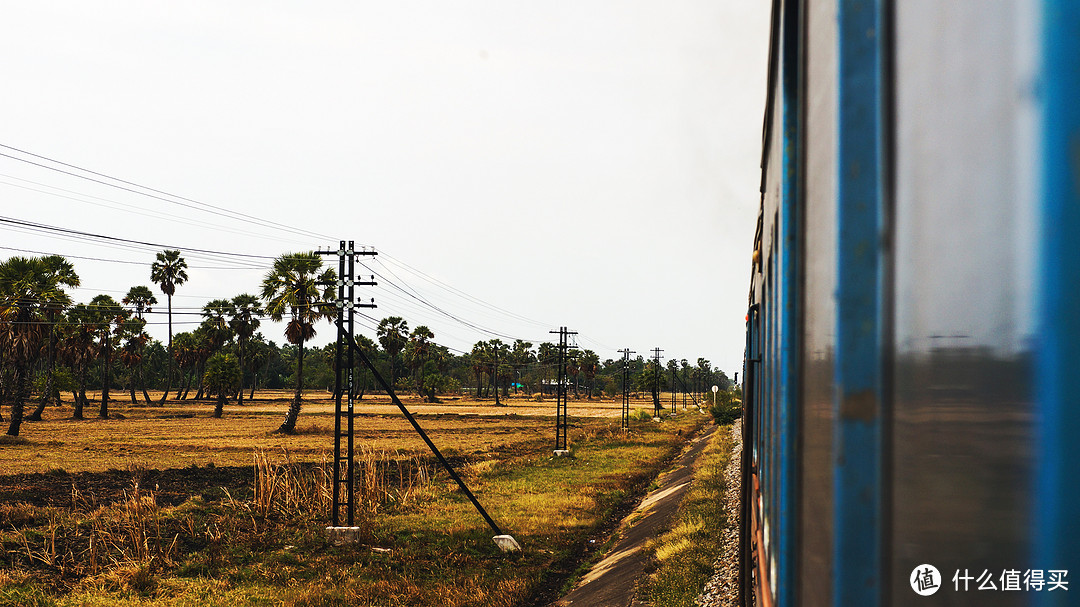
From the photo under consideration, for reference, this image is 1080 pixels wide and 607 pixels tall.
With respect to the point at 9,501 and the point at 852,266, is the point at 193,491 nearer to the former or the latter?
the point at 9,501

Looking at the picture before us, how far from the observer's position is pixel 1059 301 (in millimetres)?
610

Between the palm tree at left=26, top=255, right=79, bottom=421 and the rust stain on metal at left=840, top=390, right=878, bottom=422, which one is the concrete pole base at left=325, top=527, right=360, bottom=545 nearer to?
the rust stain on metal at left=840, top=390, right=878, bottom=422

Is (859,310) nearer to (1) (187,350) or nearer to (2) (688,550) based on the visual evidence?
(2) (688,550)

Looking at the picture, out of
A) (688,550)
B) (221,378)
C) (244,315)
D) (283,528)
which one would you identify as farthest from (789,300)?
(244,315)

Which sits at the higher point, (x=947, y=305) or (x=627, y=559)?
(x=947, y=305)

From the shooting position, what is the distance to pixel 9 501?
65.6 ft

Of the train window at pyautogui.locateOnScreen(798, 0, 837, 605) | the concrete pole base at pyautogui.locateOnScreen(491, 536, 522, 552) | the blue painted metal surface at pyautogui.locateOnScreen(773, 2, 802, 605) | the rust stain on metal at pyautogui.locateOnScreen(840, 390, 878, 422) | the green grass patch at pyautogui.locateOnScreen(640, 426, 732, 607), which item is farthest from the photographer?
the concrete pole base at pyautogui.locateOnScreen(491, 536, 522, 552)

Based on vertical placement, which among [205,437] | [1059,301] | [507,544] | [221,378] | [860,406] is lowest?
[205,437]

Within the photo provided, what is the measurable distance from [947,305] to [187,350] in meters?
87.7

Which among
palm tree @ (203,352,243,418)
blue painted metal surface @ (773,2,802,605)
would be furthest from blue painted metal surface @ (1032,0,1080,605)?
palm tree @ (203,352,243,418)

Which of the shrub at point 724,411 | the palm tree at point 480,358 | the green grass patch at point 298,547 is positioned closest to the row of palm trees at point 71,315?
the green grass patch at point 298,547

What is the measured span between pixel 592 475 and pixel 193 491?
44.5 feet

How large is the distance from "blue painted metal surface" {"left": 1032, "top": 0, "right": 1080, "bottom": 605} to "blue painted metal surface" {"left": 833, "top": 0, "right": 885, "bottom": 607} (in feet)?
1.12

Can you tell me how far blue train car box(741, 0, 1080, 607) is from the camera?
0.62 meters
